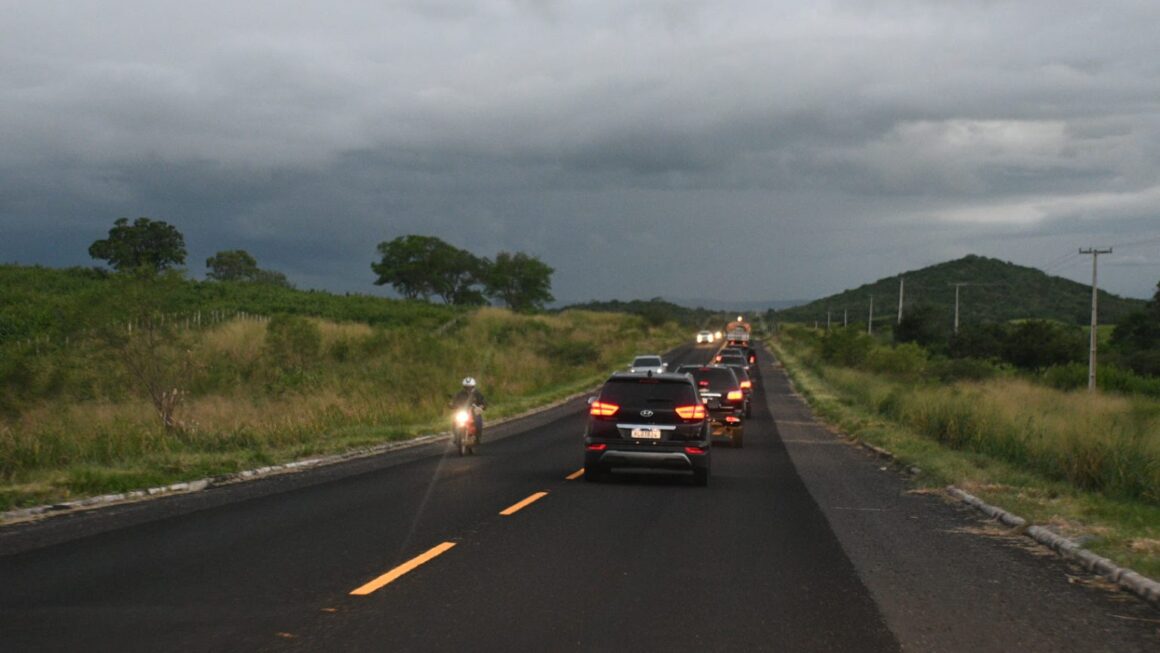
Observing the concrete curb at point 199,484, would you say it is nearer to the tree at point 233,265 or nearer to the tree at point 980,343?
the tree at point 980,343

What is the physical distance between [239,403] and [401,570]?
20033mm

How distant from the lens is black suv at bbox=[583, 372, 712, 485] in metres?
16.1

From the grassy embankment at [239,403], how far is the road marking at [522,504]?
5.30 metres

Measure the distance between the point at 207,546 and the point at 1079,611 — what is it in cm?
776

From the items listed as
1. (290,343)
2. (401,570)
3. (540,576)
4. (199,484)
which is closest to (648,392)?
(199,484)

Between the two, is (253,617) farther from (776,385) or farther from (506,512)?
(776,385)

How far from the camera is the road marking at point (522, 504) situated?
505 inches

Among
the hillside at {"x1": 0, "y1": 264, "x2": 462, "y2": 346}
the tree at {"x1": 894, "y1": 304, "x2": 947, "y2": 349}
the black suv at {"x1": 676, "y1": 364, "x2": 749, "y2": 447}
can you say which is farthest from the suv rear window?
the tree at {"x1": 894, "y1": 304, "x2": 947, "y2": 349}

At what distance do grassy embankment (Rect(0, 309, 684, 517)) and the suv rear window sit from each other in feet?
20.8

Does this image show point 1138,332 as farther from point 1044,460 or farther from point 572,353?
point 1044,460

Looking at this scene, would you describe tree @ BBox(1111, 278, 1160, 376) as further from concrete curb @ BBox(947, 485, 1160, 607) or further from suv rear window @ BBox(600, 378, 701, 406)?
concrete curb @ BBox(947, 485, 1160, 607)

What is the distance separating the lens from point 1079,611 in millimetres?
8180

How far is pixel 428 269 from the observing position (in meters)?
138

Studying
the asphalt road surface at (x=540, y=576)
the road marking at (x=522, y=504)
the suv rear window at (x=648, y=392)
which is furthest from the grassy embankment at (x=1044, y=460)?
the road marking at (x=522, y=504)
